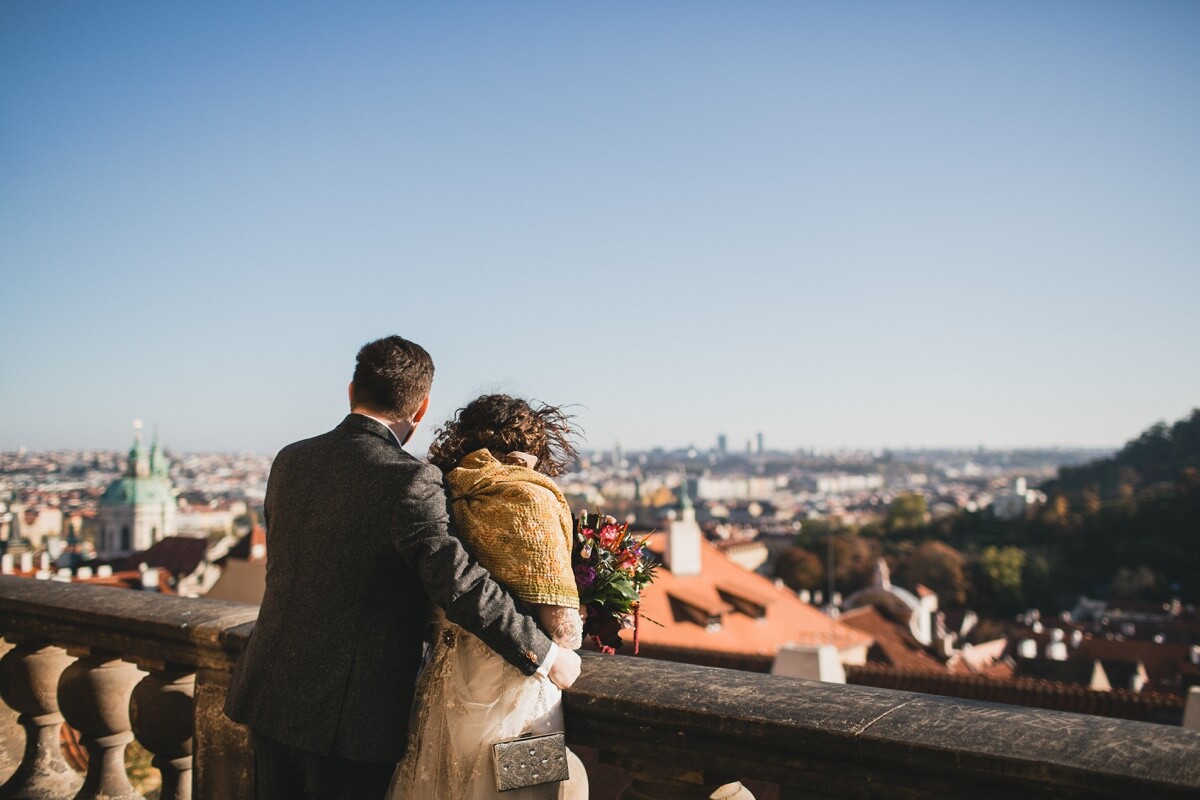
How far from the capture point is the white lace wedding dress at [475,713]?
191cm

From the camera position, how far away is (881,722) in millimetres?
1692

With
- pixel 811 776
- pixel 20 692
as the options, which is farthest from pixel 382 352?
pixel 20 692

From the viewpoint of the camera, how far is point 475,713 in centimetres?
194

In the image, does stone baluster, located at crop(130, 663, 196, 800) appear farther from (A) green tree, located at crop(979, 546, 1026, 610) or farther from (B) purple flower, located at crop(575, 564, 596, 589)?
(A) green tree, located at crop(979, 546, 1026, 610)

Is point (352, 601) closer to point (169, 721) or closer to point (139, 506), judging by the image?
point (169, 721)

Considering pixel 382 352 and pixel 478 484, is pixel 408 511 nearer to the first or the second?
pixel 478 484

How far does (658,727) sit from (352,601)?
662 millimetres

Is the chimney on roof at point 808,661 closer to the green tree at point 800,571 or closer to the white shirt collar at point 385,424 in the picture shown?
the white shirt collar at point 385,424

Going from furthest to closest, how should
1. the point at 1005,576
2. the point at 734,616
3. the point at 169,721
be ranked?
the point at 1005,576 < the point at 734,616 < the point at 169,721

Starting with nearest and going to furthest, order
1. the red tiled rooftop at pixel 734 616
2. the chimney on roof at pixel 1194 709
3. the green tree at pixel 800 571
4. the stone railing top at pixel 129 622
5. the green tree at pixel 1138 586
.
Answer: the stone railing top at pixel 129 622, the chimney on roof at pixel 1194 709, the red tiled rooftop at pixel 734 616, the green tree at pixel 1138 586, the green tree at pixel 800 571

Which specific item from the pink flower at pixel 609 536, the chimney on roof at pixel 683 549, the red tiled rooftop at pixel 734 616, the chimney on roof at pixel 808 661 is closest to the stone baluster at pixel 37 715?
the pink flower at pixel 609 536

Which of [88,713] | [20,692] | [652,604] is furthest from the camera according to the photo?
[652,604]

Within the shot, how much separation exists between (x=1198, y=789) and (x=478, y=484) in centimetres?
129

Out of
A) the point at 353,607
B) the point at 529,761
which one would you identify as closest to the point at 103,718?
the point at 353,607
